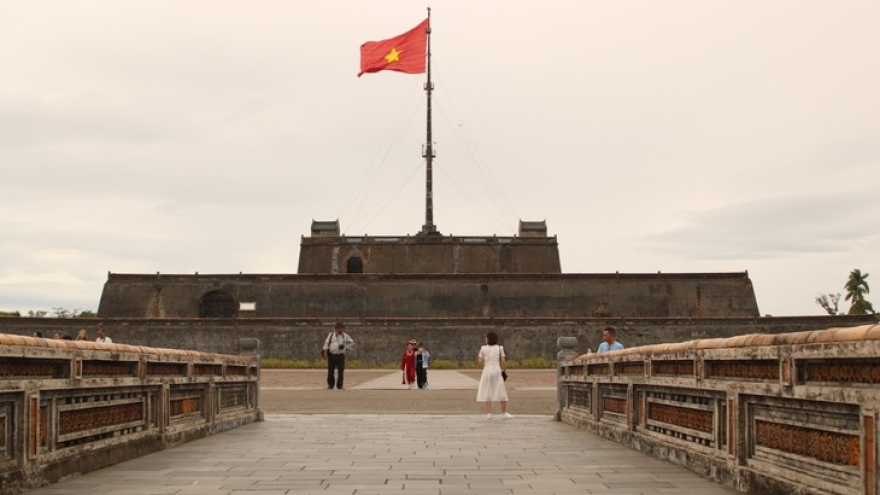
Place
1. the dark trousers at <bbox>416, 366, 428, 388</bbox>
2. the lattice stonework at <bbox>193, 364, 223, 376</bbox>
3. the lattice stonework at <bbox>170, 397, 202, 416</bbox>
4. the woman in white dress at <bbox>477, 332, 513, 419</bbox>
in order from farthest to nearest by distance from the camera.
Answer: the dark trousers at <bbox>416, 366, 428, 388</bbox> < the woman in white dress at <bbox>477, 332, 513, 419</bbox> < the lattice stonework at <bbox>193, 364, 223, 376</bbox> < the lattice stonework at <bbox>170, 397, 202, 416</bbox>

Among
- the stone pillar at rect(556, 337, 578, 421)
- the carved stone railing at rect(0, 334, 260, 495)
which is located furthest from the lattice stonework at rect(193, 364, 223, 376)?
the stone pillar at rect(556, 337, 578, 421)

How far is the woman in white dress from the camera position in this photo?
14602 millimetres

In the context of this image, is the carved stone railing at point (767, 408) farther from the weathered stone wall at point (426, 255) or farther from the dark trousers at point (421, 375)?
the weathered stone wall at point (426, 255)

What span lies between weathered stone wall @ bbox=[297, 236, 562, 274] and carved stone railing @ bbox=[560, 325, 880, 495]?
37.8 metres

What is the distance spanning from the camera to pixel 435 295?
43.6m

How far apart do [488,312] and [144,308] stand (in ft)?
48.2

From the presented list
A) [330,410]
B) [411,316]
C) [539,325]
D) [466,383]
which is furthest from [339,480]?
[411,316]

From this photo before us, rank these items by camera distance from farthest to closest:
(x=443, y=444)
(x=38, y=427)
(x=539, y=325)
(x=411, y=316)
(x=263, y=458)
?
(x=411, y=316), (x=539, y=325), (x=443, y=444), (x=263, y=458), (x=38, y=427)

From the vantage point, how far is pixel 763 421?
20.5ft

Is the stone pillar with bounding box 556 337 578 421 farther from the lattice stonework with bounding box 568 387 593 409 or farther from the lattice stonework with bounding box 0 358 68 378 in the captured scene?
the lattice stonework with bounding box 0 358 68 378

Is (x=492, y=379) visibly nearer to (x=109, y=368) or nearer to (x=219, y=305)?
(x=109, y=368)

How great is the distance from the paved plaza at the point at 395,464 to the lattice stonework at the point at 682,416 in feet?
1.19

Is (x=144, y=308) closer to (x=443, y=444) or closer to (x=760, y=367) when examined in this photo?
(x=443, y=444)

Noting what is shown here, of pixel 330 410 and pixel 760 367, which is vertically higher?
pixel 760 367
